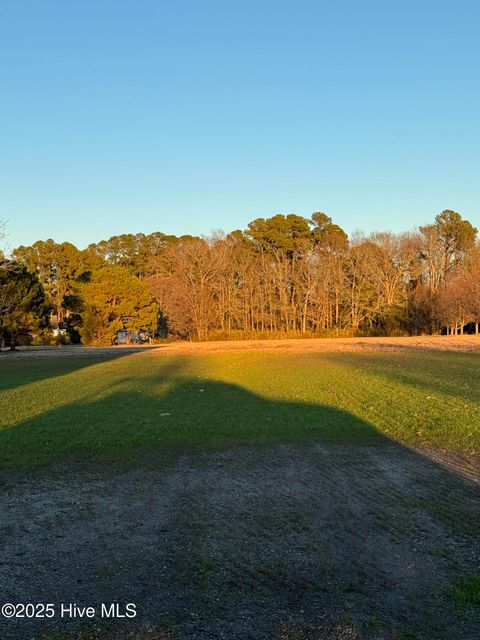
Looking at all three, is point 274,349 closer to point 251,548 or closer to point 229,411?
point 229,411

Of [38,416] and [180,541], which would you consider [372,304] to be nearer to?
[38,416]

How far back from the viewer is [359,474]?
22.1 feet

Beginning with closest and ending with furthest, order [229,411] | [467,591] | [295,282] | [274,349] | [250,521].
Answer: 1. [467,591]
2. [250,521]
3. [229,411]
4. [274,349]
5. [295,282]

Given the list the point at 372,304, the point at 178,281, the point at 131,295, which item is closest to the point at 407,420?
the point at 131,295

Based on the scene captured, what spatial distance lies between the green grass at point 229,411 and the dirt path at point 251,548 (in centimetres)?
165

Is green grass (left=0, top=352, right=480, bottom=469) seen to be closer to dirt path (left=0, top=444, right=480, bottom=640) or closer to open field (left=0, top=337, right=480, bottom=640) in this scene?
open field (left=0, top=337, right=480, bottom=640)

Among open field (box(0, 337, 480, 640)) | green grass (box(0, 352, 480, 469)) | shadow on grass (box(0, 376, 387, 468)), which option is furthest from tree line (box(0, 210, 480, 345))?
open field (box(0, 337, 480, 640))

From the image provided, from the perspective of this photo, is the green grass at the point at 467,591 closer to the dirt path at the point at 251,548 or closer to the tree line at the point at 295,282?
the dirt path at the point at 251,548

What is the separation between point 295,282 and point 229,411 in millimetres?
53894

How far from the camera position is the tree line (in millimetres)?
59812

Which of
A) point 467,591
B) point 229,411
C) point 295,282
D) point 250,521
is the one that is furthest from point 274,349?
point 467,591

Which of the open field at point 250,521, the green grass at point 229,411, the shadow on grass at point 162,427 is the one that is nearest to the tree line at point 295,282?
the green grass at point 229,411

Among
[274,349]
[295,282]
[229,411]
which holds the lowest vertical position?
[274,349]

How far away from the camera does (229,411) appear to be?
1185cm
